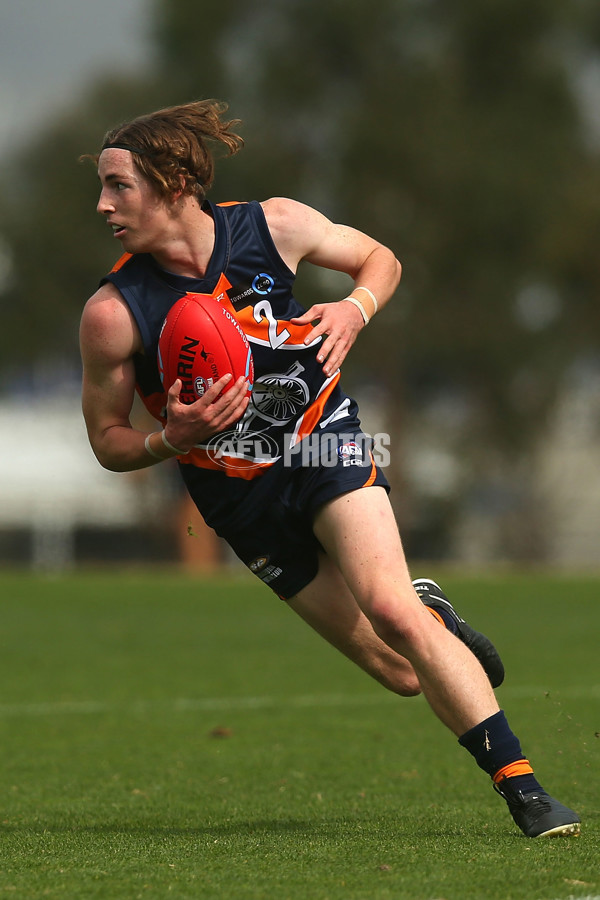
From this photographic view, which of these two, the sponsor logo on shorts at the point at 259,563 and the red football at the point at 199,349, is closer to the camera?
the red football at the point at 199,349

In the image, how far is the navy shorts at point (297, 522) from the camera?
4.94 metres

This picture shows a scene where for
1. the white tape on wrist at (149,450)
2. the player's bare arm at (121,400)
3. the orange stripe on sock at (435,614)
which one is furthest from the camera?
the orange stripe on sock at (435,614)

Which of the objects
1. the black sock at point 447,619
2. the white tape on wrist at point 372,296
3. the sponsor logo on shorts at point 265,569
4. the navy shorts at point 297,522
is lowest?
the black sock at point 447,619

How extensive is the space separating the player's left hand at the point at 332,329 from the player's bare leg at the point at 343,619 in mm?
867

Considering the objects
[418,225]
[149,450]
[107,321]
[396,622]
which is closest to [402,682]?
[396,622]

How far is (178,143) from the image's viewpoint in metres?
4.86

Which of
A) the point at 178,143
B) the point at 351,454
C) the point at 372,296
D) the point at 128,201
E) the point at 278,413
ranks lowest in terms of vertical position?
the point at 351,454

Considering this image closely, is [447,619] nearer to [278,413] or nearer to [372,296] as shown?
[278,413]

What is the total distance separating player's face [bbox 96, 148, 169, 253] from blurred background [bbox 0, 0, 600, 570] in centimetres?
3380

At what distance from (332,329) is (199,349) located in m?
0.50

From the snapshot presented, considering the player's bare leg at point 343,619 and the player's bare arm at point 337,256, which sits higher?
the player's bare arm at point 337,256

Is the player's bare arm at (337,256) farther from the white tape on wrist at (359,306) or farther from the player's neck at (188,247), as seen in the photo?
the player's neck at (188,247)

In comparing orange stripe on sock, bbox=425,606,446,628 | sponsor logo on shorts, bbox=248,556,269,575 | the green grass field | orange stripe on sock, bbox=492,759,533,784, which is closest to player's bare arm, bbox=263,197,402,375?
sponsor logo on shorts, bbox=248,556,269,575

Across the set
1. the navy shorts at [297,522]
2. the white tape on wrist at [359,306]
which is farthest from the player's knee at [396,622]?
the white tape on wrist at [359,306]
